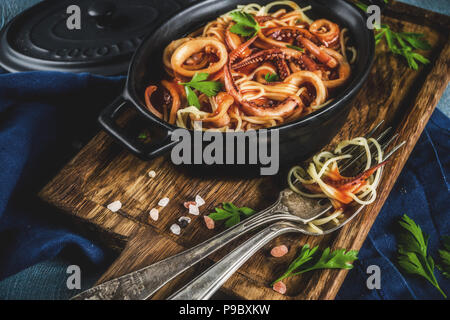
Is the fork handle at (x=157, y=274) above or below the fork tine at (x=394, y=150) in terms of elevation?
below

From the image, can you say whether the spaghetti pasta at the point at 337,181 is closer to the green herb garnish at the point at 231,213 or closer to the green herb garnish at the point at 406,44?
the green herb garnish at the point at 231,213

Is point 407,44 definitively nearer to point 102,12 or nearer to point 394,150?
point 394,150

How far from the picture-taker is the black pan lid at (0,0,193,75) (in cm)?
305

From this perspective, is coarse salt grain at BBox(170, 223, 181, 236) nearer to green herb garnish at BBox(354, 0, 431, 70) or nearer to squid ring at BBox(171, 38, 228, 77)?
squid ring at BBox(171, 38, 228, 77)

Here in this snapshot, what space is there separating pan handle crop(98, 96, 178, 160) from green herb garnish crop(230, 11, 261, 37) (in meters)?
0.97

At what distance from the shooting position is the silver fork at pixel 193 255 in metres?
2.09

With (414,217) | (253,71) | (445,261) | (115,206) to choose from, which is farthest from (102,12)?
(445,261)

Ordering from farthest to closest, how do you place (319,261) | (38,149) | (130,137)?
(38,149) → (130,137) → (319,261)

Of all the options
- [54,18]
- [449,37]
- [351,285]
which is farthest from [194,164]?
[449,37]

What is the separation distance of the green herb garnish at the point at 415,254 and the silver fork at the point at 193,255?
59cm

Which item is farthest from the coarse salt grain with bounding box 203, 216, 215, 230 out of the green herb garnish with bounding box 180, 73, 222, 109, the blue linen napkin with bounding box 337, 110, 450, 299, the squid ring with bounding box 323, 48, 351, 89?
the squid ring with bounding box 323, 48, 351, 89

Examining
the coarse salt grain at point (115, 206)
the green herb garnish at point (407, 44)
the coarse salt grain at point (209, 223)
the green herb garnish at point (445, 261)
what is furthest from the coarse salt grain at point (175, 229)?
the green herb garnish at point (407, 44)

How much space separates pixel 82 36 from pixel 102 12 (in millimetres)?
243

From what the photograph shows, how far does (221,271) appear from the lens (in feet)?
6.97
